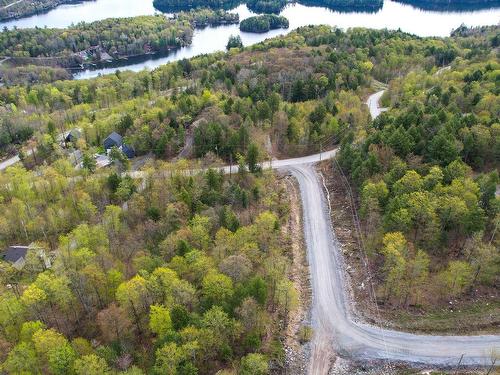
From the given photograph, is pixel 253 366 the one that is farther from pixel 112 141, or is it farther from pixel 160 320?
pixel 112 141

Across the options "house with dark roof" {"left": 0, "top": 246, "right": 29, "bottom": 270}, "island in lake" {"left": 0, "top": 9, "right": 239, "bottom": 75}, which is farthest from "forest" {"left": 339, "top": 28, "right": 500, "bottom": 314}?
"island in lake" {"left": 0, "top": 9, "right": 239, "bottom": 75}

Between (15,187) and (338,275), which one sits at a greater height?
(15,187)

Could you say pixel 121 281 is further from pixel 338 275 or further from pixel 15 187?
pixel 15 187

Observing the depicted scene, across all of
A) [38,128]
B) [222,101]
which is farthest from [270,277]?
[38,128]

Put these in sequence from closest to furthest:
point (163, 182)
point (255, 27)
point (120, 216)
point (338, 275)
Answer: point (338, 275), point (120, 216), point (163, 182), point (255, 27)

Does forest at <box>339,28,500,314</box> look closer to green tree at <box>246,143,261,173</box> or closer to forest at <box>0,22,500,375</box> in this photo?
forest at <box>0,22,500,375</box>

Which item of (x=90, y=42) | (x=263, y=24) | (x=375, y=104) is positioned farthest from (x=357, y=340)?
(x=90, y=42)

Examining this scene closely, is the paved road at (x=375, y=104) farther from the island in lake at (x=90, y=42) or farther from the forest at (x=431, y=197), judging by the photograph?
the island in lake at (x=90, y=42)
